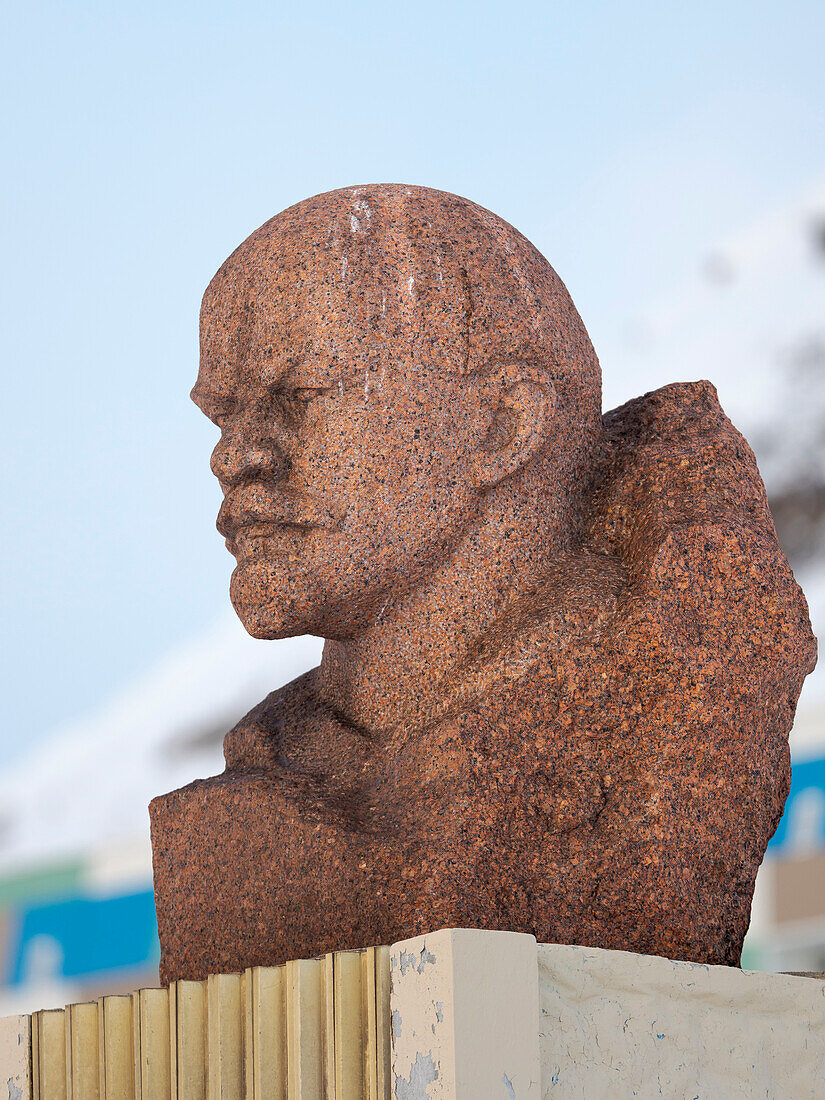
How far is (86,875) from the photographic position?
299 inches

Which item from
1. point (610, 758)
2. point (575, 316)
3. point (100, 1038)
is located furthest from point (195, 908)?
point (575, 316)

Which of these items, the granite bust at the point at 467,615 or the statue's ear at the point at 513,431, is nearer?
the granite bust at the point at 467,615

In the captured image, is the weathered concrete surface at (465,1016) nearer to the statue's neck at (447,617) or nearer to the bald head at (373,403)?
the statue's neck at (447,617)

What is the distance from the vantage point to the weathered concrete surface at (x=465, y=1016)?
239 centimetres

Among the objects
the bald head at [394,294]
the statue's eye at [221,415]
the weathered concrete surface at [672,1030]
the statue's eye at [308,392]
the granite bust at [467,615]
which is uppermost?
the bald head at [394,294]

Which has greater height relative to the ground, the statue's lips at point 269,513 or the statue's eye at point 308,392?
the statue's eye at point 308,392

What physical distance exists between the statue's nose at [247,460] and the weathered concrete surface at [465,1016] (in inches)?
48.2

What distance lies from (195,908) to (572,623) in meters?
1.13

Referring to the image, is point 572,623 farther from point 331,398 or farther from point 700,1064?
point 700,1064

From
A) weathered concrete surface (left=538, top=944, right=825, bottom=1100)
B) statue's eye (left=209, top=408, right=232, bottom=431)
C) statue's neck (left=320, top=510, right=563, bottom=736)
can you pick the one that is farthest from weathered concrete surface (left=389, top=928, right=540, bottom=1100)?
statue's eye (left=209, top=408, right=232, bottom=431)

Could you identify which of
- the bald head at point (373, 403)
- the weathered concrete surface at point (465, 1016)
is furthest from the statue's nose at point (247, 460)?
the weathered concrete surface at point (465, 1016)

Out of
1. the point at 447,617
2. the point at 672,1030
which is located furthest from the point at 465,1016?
the point at 447,617

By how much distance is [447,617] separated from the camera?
134 inches

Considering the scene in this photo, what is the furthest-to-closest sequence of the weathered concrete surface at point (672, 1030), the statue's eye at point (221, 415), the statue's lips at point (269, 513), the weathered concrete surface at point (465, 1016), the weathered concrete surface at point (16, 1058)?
the statue's eye at point (221, 415) → the statue's lips at point (269, 513) → the weathered concrete surface at point (16, 1058) → the weathered concrete surface at point (672, 1030) → the weathered concrete surface at point (465, 1016)
